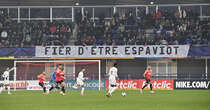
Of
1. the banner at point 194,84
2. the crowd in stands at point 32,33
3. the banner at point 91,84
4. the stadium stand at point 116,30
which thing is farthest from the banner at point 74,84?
the banner at point 194,84

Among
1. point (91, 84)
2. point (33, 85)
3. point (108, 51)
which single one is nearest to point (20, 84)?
point (33, 85)

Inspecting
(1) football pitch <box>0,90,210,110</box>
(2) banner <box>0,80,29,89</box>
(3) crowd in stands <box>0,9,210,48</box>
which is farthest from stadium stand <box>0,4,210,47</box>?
(1) football pitch <box>0,90,210,110</box>

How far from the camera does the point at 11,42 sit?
46.5 meters

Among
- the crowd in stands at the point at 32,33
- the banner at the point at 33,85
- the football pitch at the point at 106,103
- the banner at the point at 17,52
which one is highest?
the crowd in stands at the point at 32,33

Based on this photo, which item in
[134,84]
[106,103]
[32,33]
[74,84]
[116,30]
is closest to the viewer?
[106,103]

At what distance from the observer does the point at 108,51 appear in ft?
144

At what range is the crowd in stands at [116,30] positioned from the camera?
152ft

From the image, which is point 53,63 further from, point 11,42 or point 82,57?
point 11,42

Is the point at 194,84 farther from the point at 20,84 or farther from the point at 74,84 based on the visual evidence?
the point at 20,84

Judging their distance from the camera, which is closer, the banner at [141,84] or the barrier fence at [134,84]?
the barrier fence at [134,84]

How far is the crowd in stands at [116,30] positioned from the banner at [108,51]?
1.44 m

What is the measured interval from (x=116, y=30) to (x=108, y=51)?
4.42m

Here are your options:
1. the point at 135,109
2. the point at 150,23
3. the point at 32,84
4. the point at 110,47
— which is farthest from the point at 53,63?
the point at 135,109

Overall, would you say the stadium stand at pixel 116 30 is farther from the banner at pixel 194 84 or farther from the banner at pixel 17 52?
the banner at pixel 194 84
